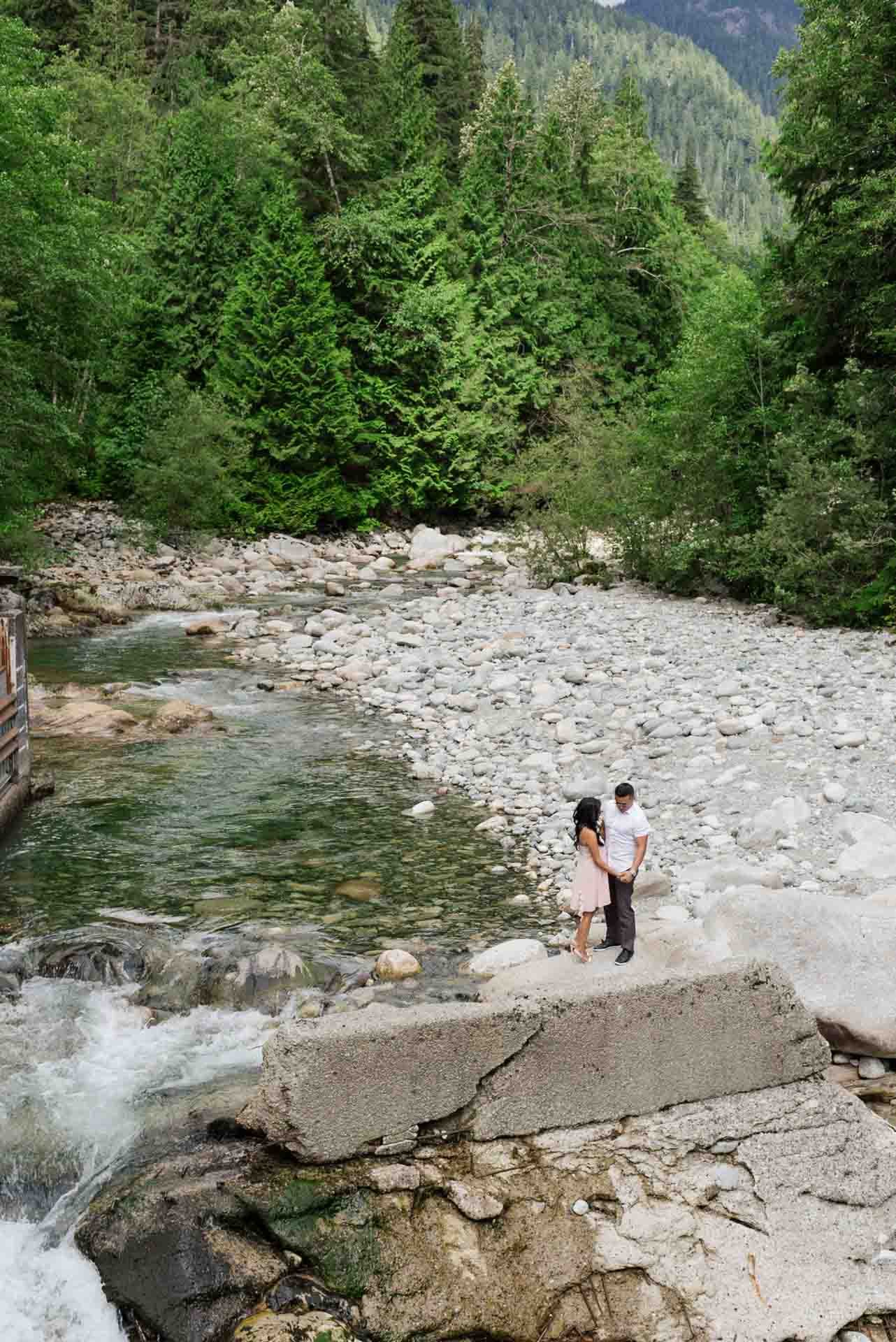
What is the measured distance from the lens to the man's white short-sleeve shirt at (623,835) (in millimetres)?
6906

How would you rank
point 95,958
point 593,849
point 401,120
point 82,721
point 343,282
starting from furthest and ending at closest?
point 401,120, point 343,282, point 82,721, point 95,958, point 593,849

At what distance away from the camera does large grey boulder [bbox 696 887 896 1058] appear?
5.93 m

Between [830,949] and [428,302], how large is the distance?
34436 mm

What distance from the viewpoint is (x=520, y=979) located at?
23.0 feet

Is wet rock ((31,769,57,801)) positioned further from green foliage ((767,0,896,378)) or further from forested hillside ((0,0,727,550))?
forested hillside ((0,0,727,550))

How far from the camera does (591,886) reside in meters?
6.92

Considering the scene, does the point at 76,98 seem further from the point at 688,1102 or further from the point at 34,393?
the point at 688,1102

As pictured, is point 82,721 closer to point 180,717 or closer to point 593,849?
point 180,717

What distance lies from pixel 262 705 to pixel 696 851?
8.44 meters

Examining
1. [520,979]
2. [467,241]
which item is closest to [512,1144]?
[520,979]

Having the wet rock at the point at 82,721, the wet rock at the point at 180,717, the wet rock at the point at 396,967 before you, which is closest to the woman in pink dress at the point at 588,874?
the wet rock at the point at 396,967

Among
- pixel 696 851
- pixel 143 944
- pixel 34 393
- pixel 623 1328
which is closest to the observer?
pixel 623 1328

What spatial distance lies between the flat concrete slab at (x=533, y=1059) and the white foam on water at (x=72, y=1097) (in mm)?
949

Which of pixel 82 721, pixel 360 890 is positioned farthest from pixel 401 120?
pixel 360 890
